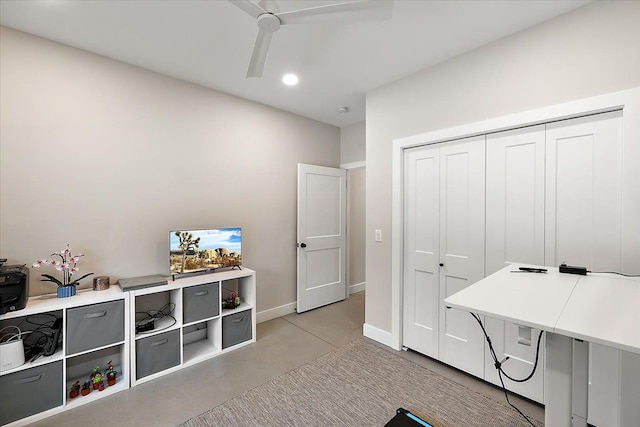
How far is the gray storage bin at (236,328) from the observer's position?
2.77 meters

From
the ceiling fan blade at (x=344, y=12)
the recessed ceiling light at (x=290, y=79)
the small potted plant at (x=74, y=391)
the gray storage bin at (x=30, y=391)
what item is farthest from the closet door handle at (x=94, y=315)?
the recessed ceiling light at (x=290, y=79)

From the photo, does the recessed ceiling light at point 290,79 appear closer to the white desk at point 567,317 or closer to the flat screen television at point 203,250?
the flat screen television at point 203,250

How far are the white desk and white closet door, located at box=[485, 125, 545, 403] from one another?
2.44ft

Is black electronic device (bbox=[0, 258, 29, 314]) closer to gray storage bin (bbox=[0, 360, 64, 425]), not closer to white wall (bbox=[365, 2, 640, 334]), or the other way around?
gray storage bin (bbox=[0, 360, 64, 425])

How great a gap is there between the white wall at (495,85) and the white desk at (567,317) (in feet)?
4.29

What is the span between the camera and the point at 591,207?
180 centimetres

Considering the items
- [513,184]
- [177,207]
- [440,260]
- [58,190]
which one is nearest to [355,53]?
[513,184]

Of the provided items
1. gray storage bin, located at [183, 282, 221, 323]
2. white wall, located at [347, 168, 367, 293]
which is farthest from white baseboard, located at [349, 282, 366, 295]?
gray storage bin, located at [183, 282, 221, 323]

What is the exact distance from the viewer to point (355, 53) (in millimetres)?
2352

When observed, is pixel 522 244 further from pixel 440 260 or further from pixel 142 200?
pixel 142 200

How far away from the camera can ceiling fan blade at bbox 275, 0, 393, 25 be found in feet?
4.67

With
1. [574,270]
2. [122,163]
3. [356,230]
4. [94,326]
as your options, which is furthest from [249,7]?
[356,230]

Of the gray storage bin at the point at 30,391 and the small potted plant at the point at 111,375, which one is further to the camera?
the small potted plant at the point at 111,375

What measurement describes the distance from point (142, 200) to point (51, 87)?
1072mm
